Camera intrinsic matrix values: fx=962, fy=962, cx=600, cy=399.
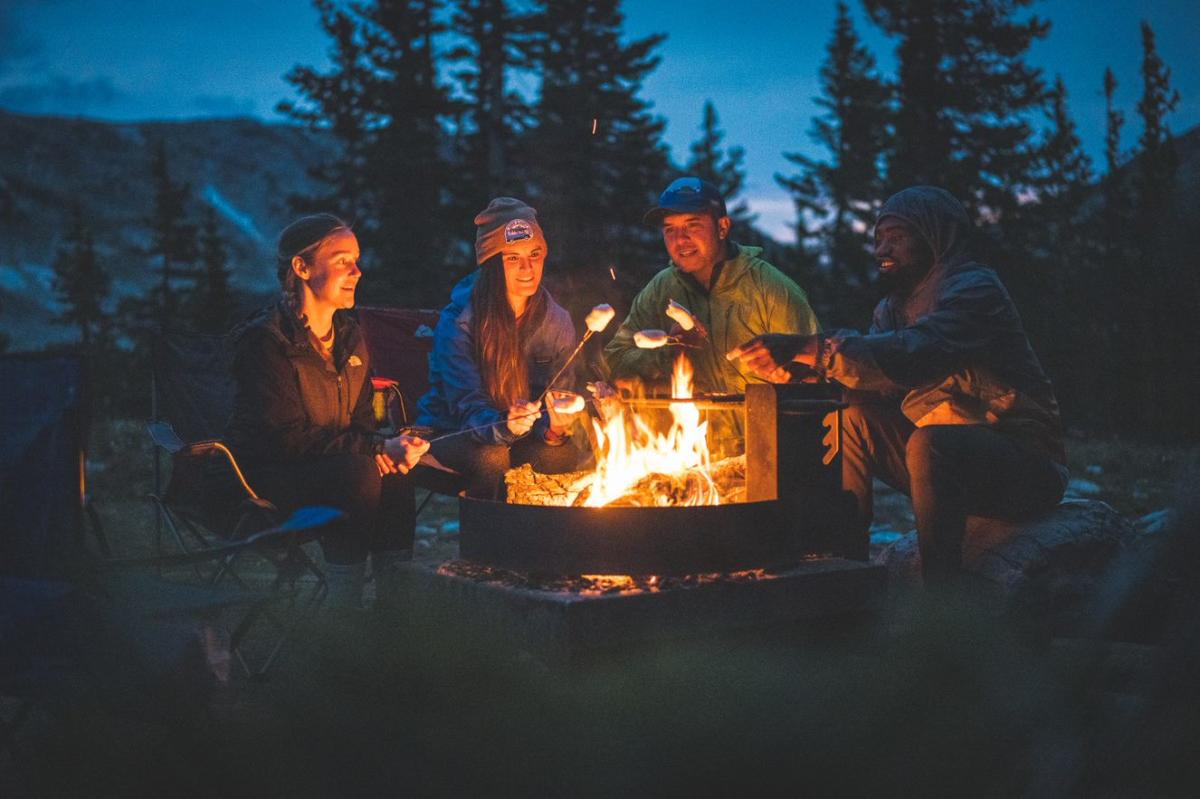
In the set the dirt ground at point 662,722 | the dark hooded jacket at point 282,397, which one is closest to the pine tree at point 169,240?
the dark hooded jacket at point 282,397

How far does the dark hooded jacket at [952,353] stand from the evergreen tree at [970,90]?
14.5m

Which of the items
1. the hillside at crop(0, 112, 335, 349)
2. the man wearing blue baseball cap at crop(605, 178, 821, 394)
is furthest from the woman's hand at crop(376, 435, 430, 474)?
the hillside at crop(0, 112, 335, 349)

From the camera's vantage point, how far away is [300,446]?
3752 millimetres

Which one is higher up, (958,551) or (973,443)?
(973,443)

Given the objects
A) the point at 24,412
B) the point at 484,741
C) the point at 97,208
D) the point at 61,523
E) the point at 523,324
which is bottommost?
the point at 484,741

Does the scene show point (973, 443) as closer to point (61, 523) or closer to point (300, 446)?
point (300, 446)

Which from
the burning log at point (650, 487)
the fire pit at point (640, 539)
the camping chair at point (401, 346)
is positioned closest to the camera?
the fire pit at point (640, 539)

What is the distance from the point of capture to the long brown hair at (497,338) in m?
4.43

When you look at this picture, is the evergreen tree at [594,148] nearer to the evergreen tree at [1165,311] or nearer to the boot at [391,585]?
the evergreen tree at [1165,311]

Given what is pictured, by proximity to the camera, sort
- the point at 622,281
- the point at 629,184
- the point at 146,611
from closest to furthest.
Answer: the point at 146,611 → the point at 622,281 → the point at 629,184

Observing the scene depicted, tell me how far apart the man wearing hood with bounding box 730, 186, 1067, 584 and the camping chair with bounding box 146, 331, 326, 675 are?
185 centimetres

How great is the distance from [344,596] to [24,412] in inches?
64.2

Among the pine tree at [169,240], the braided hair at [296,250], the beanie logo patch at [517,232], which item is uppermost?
the pine tree at [169,240]

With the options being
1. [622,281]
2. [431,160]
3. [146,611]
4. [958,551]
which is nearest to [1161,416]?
[622,281]
